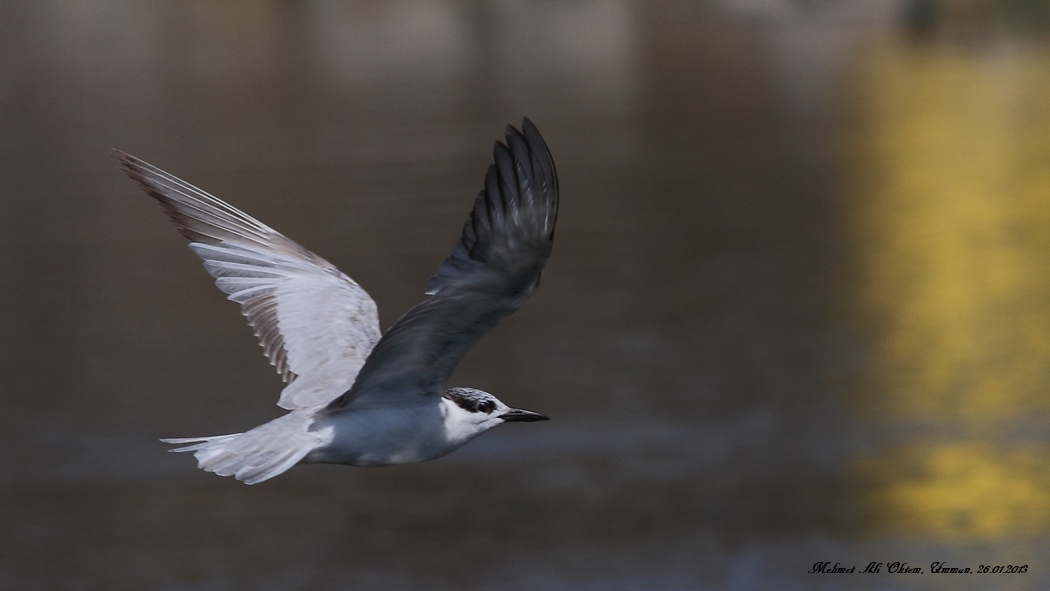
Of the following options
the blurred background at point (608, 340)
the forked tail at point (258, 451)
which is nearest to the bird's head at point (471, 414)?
the forked tail at point (258, 451)

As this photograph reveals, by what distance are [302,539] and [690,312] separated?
580 cm

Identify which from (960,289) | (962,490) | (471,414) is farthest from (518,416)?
(960,289)

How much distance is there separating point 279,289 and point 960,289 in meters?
10.6

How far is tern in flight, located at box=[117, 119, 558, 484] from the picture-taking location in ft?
17.7

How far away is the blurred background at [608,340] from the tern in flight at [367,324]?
3871 mm

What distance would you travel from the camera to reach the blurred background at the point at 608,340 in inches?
433

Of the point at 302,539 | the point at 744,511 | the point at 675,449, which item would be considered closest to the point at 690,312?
the point at 675,449

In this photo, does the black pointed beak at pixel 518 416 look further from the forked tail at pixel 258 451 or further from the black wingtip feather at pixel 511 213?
the black wingtip feather at pixel 511 213

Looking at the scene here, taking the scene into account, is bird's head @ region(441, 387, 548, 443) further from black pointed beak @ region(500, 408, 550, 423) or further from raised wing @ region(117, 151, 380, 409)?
raised wing @ region(117, 151, 380, 409)

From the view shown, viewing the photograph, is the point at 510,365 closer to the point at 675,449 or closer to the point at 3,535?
the point at 675,449

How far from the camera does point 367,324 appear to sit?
7.10m

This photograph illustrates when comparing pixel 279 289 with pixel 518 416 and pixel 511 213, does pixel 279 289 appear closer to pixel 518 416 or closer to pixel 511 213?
pixel 518 416

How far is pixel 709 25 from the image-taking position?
43000 mm

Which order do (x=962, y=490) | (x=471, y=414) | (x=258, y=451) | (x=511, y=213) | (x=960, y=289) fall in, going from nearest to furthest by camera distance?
1. (x=511, y=213)
2. (x=258, y=451)
3. (x=471, y=414)
4. (x=962, y=490)
5. (x=960, y=289)
